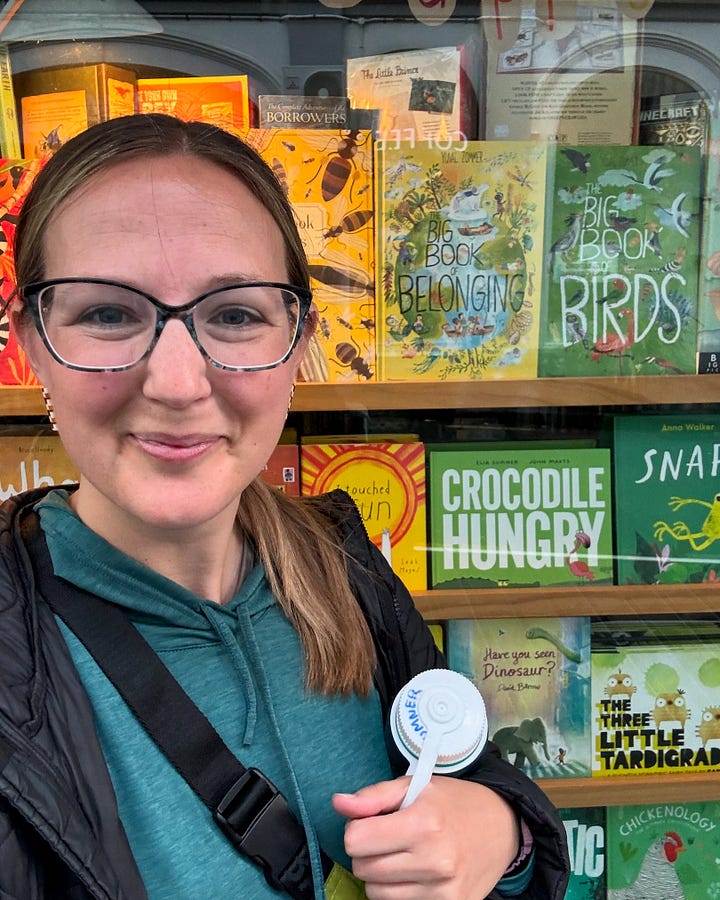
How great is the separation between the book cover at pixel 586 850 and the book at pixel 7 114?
170 cm

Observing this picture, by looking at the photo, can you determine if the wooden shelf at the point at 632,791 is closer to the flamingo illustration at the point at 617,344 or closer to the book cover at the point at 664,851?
the book cover at the point at 664,851

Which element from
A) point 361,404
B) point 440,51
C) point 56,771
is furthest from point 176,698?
point 440,51

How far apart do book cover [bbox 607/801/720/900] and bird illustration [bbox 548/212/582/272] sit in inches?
45.5

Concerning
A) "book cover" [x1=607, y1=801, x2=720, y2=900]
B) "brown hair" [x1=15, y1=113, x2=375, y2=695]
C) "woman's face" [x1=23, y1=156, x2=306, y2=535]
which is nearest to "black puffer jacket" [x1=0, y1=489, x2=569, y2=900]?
"woman's face" [x1=23, y1=156, x2=306, y2=535]

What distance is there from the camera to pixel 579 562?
60.9 inches

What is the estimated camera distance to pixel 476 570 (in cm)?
153

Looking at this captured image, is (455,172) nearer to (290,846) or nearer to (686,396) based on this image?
(686,396)

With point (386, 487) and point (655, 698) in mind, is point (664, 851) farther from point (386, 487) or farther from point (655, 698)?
point (386, 487)

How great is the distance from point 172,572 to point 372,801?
0.28 meters

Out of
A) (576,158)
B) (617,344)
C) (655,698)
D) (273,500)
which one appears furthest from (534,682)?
(576,158)

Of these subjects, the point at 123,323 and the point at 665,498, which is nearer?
the point at 123,323

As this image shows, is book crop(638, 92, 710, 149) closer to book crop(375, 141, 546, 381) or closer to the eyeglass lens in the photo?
book crop(375, 141, 546, 381)

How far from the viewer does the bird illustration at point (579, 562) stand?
1544mm

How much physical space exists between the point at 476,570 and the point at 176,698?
96 cm
